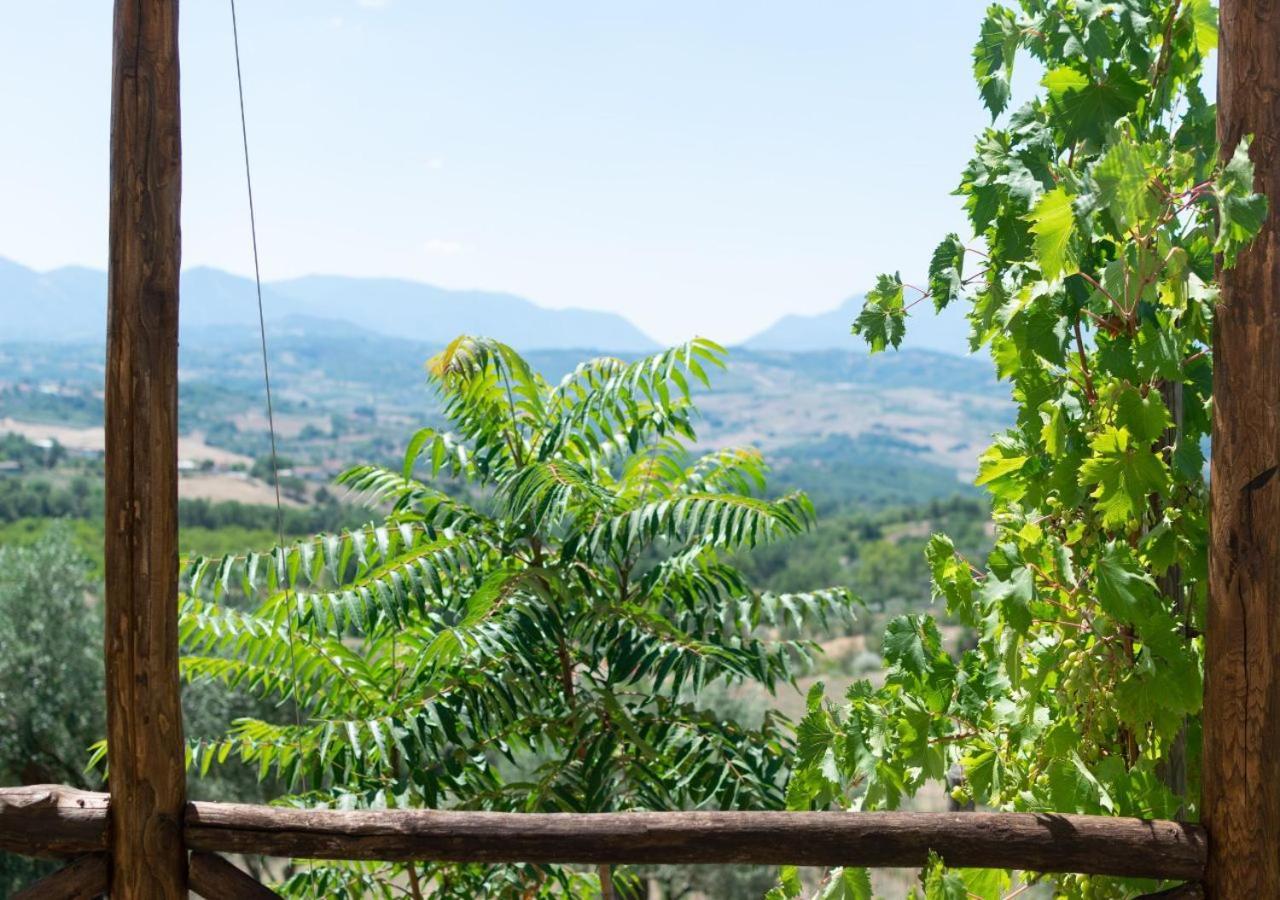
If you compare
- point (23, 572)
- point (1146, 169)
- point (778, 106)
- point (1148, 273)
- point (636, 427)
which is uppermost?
point (778, 106)

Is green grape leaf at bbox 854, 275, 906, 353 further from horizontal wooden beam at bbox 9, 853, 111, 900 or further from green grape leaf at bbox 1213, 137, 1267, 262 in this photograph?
horizontal wooden beam at bbox 9, 853, 111, 900

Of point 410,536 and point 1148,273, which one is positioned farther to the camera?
point 410,536

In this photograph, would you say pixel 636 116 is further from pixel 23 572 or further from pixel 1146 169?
pixel 1146 169

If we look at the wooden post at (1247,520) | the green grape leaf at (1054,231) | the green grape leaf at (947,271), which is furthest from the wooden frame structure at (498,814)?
the green grape leaf at (947,271)

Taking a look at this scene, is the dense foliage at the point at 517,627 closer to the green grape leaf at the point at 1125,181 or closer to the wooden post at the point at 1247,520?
the wooden post at the point at 1247,520

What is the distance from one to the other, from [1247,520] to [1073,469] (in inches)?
8.4

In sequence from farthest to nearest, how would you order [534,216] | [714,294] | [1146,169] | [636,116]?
1. [714,294]
2. [534,216]
3. [636,116]
4. [1146,169]

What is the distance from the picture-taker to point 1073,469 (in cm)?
157

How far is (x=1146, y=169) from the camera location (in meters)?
1.34

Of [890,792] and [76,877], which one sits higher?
[890,792]

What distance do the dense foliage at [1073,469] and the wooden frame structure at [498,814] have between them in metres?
0.06

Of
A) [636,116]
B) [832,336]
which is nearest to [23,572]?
[636,116]

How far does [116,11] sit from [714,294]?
15901 centimetres

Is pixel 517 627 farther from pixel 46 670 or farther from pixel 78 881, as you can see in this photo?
pixel 46 670
